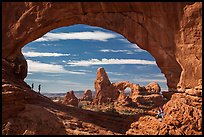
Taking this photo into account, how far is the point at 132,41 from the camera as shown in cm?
1706

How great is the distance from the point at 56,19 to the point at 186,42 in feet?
27.4

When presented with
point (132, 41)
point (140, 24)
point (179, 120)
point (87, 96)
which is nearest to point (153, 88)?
point (87, 96)

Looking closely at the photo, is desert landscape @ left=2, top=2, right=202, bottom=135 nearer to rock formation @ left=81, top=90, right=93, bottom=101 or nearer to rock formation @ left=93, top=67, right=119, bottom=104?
rock formation @ left=93, top=67, right=119, bottom=104

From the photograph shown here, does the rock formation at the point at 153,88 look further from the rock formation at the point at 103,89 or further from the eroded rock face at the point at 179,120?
the eroded rock face at the point at 179,120

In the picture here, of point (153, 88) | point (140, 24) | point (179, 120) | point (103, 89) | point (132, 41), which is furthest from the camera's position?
point (103, 89)

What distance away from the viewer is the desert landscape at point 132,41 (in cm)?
1422

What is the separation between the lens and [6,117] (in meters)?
14.8

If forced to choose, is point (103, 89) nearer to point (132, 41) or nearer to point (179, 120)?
point (132, 41)

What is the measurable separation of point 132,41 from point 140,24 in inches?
47.5

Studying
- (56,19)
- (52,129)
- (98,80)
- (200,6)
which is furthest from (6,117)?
(98,80)

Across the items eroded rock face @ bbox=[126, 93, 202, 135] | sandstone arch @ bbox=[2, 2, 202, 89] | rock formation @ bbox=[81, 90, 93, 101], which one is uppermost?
sandstone arch @ bbox=[2, 2, 202, 89]

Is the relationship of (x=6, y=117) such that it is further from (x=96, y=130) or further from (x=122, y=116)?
(x=122, y=116)

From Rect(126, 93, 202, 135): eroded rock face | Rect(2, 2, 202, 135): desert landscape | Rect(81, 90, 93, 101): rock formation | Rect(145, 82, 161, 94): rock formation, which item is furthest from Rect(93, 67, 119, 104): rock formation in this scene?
Rect(126, 93, 202, 135): eroded rock face

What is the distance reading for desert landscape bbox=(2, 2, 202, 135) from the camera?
14219 millimetres
